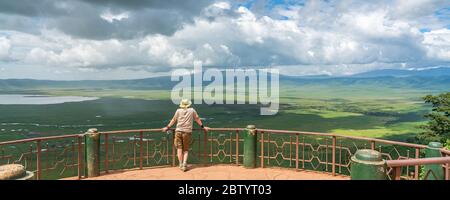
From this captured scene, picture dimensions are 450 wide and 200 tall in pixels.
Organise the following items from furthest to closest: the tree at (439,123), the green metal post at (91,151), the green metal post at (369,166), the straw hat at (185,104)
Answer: the tree at (439,123) < the straw hat at (185,104) < the green metal post at (91,151) < the green metal post at (369,166)

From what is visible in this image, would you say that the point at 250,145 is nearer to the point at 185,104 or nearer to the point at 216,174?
the point at 216,174

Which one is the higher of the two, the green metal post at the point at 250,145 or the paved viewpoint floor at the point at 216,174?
the green metal post at the point at 250,145

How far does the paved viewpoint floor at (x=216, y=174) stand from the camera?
22.3 feet

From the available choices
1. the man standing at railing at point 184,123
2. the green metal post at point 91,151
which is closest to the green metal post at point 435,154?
the man standing at railing at point 184,123

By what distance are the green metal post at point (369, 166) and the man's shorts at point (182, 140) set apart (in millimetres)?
4544

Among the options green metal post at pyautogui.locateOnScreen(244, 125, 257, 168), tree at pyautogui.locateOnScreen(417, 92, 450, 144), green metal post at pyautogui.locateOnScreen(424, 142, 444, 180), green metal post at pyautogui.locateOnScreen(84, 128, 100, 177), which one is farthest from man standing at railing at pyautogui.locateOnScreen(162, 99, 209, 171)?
tree at pyautogui.locateOnScreen(417, 92, 450, 144)

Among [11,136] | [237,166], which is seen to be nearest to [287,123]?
[11,136]

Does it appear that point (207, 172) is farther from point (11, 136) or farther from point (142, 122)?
point (142, 122)

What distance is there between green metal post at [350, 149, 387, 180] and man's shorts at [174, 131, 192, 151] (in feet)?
14.9

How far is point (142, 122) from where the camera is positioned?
9250 centimetres

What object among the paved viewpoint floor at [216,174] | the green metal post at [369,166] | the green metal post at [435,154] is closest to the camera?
the green metal post at [369,166]

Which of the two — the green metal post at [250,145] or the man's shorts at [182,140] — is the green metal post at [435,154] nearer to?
the green metal post at [250,145]

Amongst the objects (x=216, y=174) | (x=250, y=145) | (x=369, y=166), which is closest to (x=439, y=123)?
(x=250, y=145)

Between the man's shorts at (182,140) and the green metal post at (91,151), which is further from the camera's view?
the man's shorts at (182,140)
